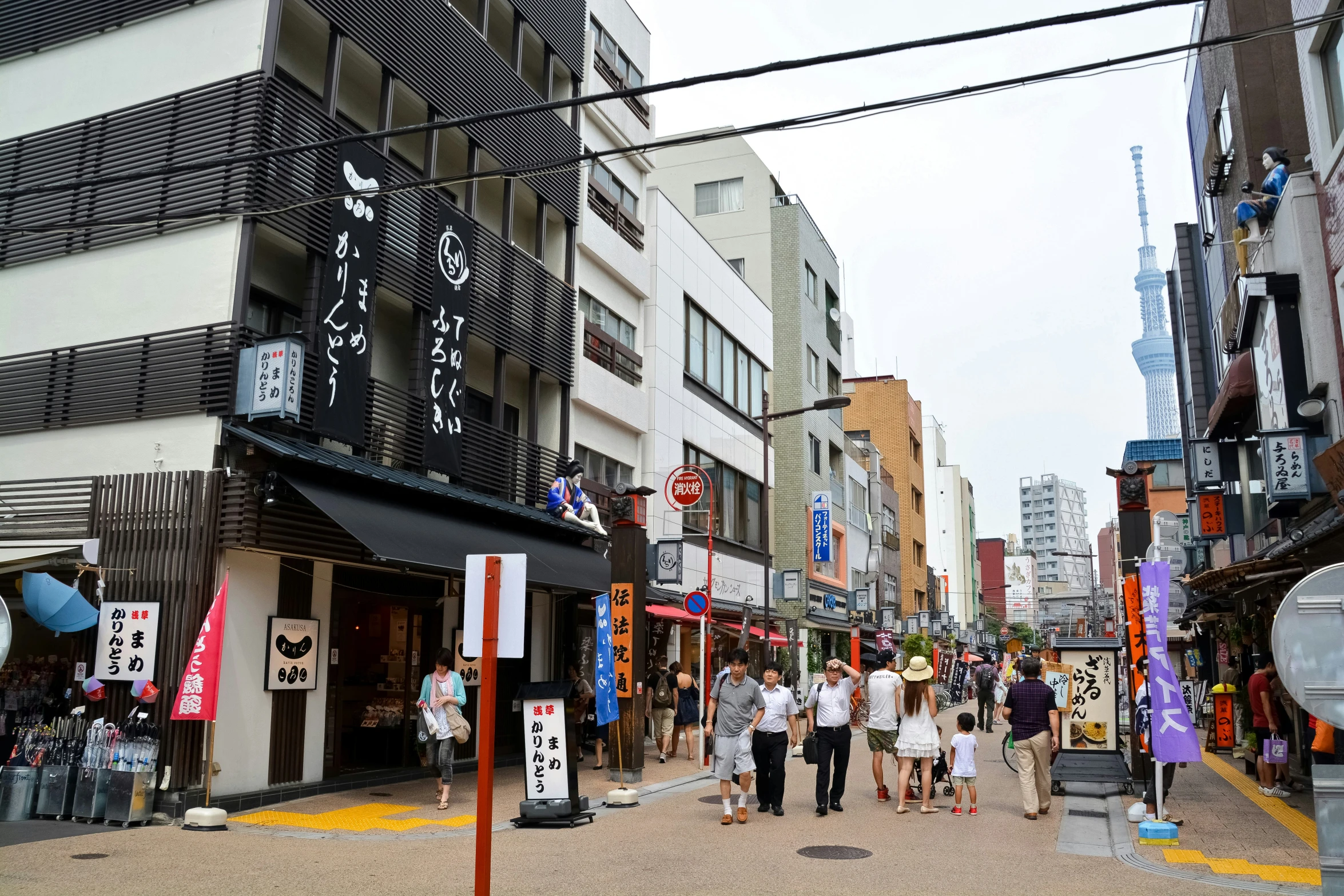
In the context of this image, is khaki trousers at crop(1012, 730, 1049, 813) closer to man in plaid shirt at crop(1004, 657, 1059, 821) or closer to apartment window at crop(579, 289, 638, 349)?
man in plaid shirt at crop(1004, 657, 1059, 821)

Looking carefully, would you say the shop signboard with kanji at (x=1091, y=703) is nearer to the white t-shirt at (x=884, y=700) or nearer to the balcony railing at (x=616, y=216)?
the white t-shirt at (x=884, y=700)

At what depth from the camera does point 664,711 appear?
66.2ft

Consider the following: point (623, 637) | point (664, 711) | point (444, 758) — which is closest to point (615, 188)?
point (664, 711)

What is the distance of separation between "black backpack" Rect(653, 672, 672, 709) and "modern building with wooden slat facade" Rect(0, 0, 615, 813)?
2.76 m

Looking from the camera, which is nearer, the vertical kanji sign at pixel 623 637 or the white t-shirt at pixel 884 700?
the white t-shirt at pixel 884 700

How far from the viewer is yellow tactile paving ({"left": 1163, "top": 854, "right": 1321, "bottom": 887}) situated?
29.2 feet

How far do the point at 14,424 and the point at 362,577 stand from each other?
528 centimetres

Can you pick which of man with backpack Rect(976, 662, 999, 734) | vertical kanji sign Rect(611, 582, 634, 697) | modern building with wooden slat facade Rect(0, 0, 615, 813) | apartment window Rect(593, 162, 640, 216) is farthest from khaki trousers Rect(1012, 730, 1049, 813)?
apartment window Rect(593, 162, 640, 216)

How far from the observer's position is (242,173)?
45.9 ft

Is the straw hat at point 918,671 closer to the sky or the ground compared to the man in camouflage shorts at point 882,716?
closer to the sky

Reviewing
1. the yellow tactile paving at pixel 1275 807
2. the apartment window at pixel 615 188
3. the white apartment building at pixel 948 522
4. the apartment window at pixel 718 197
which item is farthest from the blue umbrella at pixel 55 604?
the white apartment building at pixel 948 522

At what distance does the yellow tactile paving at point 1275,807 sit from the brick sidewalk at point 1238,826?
1cm

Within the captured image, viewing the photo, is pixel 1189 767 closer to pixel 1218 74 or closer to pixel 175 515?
pixel 1218 74

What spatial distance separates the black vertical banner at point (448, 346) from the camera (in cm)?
1723
